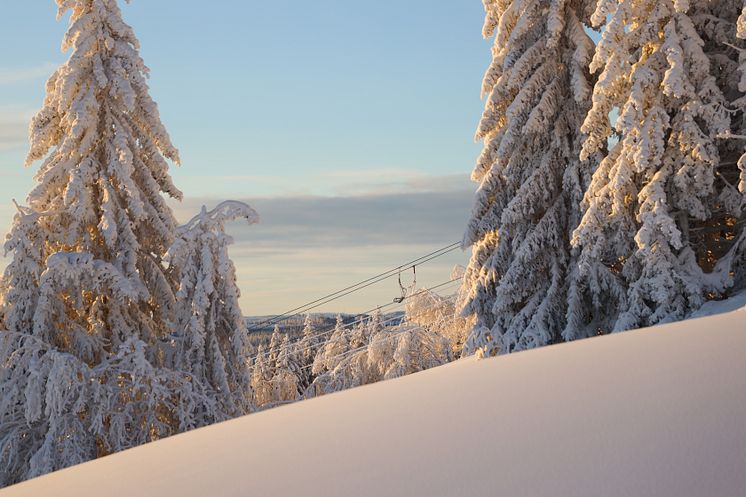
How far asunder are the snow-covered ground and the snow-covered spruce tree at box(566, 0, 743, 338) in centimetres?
787

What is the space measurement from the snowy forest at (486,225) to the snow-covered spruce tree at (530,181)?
0.05 metres

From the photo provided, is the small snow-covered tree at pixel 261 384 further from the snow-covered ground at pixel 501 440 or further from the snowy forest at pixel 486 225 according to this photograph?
the snow-covered ground at pixel 501 440

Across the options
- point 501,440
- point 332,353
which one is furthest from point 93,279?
point 332,353

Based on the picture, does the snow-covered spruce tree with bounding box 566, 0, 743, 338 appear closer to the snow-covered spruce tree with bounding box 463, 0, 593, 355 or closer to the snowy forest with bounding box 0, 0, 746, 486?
the snowy forest with bounding box 0, 0, 746, 486

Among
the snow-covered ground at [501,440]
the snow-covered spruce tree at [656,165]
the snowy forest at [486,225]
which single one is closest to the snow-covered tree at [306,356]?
the snowy forest at [486,225]

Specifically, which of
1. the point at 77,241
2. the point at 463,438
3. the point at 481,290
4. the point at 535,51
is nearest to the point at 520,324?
the point at 481,290

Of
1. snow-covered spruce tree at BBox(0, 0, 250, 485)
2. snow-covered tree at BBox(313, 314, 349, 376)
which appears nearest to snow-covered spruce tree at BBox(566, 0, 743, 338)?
snow-covered spruce tree at BBox(0, 0, 250, 485)

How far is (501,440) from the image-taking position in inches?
206

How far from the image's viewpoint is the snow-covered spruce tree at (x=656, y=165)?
52.4ft

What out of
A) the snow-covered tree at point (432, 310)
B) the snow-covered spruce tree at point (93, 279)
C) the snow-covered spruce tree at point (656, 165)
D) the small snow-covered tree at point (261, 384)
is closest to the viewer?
the snow-covered spruce tree at point (656, 165)

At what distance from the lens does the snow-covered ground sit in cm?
441

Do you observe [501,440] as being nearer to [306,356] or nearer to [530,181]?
[530,181]

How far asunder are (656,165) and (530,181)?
330 centimetres

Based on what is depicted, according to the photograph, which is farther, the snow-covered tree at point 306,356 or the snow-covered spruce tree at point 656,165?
the snow-covered tree at point 306,356
